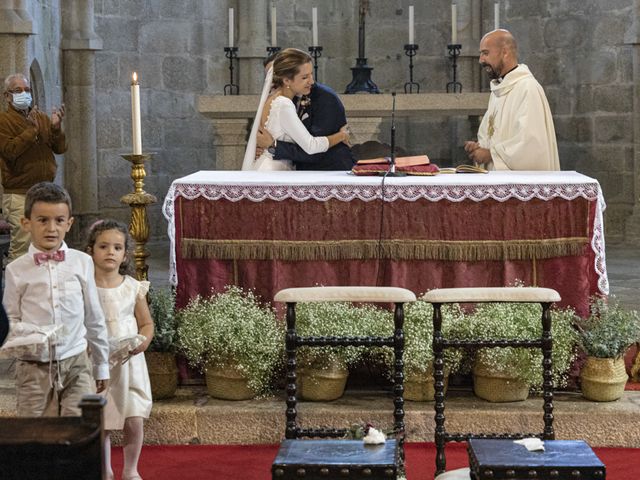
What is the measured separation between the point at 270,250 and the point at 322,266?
0.88 ft

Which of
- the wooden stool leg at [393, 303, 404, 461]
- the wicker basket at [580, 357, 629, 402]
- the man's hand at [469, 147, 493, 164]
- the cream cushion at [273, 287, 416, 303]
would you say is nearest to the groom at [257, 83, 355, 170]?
the man's hand at [469, 147, 493, 164]

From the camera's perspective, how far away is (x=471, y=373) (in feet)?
19.6

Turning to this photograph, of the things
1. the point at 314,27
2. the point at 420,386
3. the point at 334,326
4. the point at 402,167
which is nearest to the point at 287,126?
the point at 402,167

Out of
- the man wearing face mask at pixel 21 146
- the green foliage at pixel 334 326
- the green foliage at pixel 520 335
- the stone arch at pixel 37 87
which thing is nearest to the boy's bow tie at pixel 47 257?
the green foliage at pixel 334 326

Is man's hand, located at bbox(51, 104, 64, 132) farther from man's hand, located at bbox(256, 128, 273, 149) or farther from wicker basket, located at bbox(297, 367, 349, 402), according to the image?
wicker basket, located at bbox(297, 367, 349, 402)

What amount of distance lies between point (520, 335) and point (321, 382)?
948mm

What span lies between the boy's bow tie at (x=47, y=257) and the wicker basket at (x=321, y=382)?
1621 mm

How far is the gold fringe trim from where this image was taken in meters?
5.85

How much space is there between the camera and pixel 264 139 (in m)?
6.96

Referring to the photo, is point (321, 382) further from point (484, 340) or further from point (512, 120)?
point (512, 120)

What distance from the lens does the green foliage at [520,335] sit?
5.59 meters

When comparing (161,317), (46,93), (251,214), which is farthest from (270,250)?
(46,93)

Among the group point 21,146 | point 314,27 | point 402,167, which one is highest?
point 314,27

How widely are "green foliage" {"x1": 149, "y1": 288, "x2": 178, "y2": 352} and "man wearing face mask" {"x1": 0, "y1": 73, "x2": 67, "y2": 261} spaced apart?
9.00 ft
